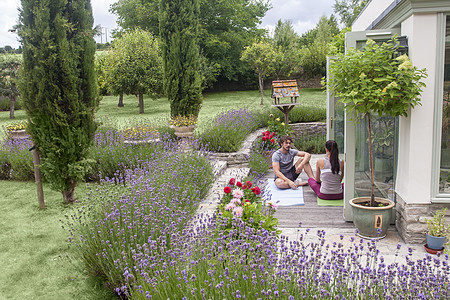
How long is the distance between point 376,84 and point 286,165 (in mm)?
3539

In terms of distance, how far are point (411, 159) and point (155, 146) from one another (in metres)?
4.98

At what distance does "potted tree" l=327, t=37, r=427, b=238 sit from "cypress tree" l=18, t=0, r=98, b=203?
147 inches

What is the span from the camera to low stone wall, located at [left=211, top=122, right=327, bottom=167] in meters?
8.77

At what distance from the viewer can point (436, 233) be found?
424cm

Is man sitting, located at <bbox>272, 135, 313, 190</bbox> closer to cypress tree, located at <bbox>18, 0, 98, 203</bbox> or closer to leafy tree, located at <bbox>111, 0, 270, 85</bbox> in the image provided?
cypress tree, located at <bbox>18, 0, 98, 203</bbox>

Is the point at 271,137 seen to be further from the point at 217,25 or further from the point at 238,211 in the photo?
the point at 217,25

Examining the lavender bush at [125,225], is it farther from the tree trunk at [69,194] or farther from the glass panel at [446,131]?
the glass panel at [446,131]

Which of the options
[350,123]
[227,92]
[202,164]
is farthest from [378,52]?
[227,92]

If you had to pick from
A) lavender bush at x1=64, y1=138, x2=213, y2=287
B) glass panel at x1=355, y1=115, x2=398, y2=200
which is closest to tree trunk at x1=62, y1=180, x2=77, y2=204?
lavender bush at x1=64, y1=138, x2=213, y2=287

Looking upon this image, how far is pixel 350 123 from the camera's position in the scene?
5.06 meters

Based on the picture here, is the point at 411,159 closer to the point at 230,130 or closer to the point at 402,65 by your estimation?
the point at 402,65

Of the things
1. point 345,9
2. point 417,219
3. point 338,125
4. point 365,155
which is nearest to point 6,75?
point 338,125

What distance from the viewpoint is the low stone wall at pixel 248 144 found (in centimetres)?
877

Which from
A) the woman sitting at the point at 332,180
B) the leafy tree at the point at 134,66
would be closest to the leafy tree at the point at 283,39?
the leafy tree at the point at 134,66
